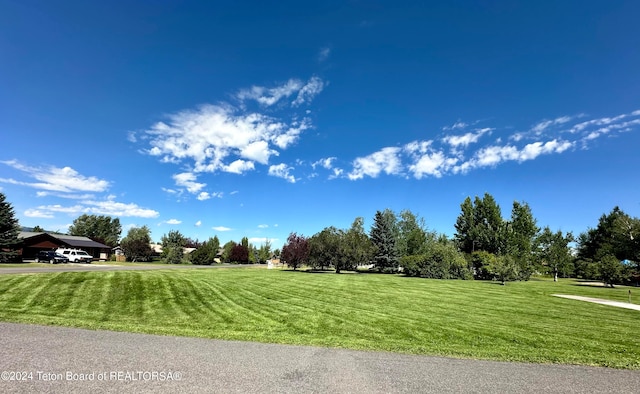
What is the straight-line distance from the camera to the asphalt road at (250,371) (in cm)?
497

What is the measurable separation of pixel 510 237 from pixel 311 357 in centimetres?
5503

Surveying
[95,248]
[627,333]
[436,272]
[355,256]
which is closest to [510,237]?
[436,272]

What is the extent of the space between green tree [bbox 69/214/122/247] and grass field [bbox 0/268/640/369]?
10497cm

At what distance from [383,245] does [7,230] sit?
50.2m

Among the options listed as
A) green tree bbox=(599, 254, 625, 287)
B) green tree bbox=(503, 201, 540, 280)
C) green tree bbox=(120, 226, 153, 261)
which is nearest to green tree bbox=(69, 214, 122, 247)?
green tree bbox=(120, 226, 153, 261)

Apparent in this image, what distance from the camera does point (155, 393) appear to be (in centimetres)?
457

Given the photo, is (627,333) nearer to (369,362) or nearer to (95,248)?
(369,362)

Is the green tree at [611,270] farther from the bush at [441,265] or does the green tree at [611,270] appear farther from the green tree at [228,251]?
the green tree at [228,251]

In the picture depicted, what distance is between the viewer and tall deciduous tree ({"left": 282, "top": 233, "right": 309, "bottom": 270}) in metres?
42.8

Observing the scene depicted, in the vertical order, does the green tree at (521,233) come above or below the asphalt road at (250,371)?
above

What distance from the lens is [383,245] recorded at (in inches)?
2003

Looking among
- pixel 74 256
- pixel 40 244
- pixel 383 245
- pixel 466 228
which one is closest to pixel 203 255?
pixel 74 256

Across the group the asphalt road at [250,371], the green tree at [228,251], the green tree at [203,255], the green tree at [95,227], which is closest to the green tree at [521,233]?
the asphalt road at [250,371]

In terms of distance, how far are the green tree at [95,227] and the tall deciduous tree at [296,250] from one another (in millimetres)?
84465
